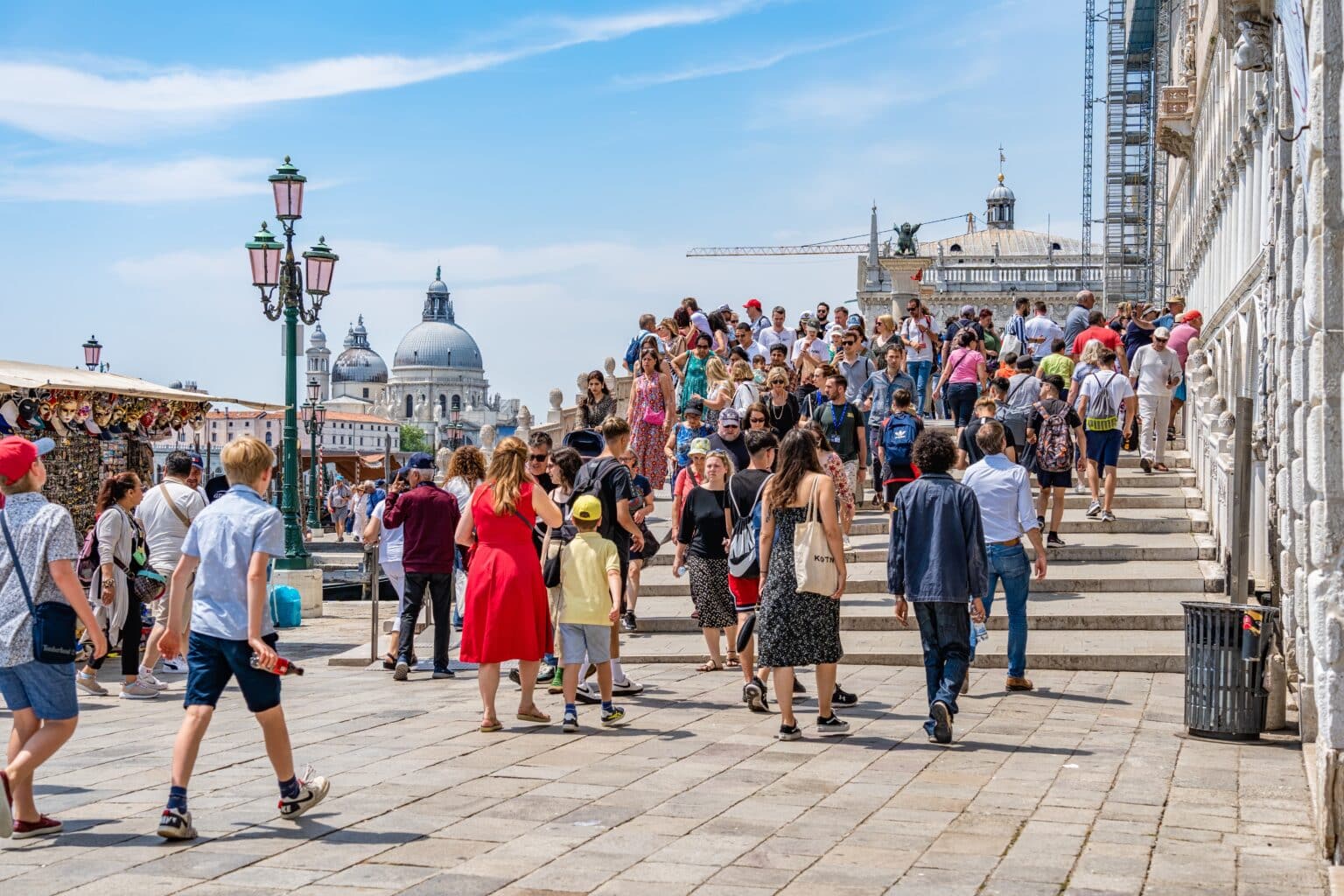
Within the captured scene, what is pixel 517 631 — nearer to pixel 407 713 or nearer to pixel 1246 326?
pixel 407 713

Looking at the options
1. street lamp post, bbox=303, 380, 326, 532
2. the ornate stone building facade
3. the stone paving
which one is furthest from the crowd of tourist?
street lamp post, bbox=303, 380, 326, 532

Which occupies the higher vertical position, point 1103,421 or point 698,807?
point 1103,421

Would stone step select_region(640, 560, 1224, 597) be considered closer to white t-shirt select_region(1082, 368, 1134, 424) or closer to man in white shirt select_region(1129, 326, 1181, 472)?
white t-shirt select_region(1082, 368, 1134, 424)

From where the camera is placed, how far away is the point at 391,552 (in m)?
12.9

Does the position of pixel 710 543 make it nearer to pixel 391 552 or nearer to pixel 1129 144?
pixel 391 552

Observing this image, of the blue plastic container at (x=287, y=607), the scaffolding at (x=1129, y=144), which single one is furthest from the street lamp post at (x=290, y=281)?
the scaffolding at (x=1129, y=144)

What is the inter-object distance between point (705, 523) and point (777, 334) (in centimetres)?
1094

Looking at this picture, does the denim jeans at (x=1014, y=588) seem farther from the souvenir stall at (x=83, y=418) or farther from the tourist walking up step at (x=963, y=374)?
the souvenir stall at (x=83, y=418)

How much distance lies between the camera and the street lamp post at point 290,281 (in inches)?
750

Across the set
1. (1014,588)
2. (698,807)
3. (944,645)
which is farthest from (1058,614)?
(698,807)

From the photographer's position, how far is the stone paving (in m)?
5.93

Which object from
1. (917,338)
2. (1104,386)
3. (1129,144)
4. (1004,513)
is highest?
(1129,144)

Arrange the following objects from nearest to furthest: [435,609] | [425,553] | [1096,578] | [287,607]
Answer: [425,553]
[435,609]
[1096,578]
[287,607]

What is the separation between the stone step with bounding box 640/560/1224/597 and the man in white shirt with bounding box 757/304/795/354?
7.02 m
